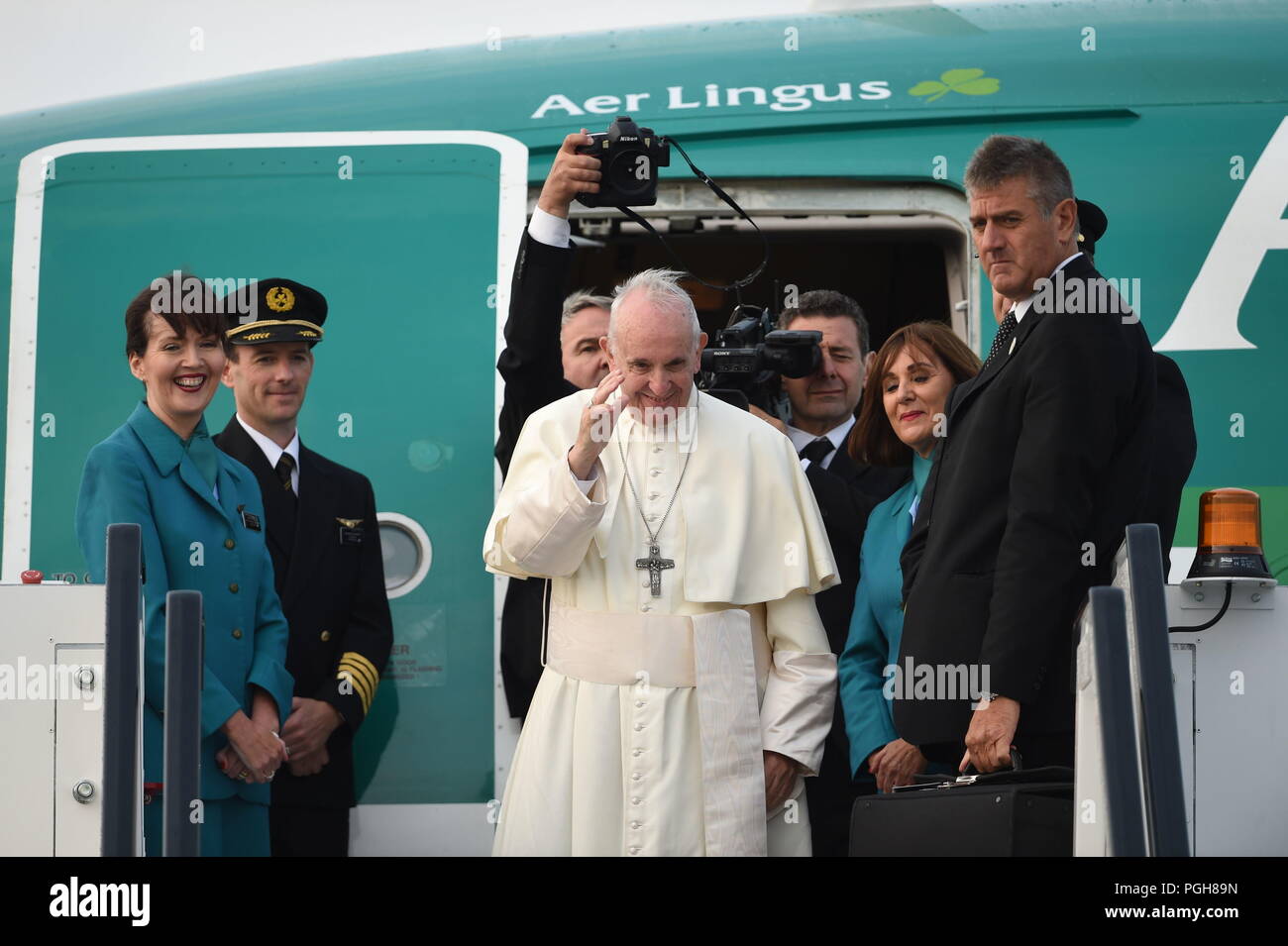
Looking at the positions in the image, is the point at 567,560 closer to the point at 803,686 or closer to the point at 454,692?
the point at 803,686

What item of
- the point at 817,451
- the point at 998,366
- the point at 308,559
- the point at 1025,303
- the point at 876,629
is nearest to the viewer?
the point at 998,366

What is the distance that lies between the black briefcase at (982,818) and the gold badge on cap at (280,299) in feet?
7.80

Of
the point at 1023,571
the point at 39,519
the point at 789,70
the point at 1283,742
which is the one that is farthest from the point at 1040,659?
the point at 39,519

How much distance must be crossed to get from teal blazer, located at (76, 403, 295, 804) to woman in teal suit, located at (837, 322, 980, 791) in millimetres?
1515

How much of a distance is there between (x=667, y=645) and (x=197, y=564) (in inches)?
47.3

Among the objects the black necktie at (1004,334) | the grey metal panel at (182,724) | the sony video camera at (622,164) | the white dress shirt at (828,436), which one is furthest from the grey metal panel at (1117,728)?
the white dress shirt at (828,436)

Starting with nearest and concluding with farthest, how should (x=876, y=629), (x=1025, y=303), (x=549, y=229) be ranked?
(x=1025, y=303) → (x=876, y=629) → (x=549, y=229)

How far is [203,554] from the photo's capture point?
151 inches

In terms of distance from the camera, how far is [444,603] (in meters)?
4.77

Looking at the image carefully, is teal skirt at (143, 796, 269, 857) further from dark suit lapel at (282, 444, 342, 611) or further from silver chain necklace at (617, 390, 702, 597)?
silver chain necklace at (617, 390, 702, 597)

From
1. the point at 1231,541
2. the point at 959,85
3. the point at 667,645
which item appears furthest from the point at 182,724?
the point at 959,85

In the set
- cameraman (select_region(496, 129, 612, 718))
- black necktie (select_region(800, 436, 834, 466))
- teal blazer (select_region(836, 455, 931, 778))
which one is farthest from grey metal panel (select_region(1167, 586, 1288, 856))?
cameraman (select_region(496, 129, 612, 718))

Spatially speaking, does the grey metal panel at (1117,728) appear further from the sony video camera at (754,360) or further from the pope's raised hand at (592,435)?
the sony video camera at (754,360)

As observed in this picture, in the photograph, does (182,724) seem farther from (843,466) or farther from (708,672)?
(843,466)
